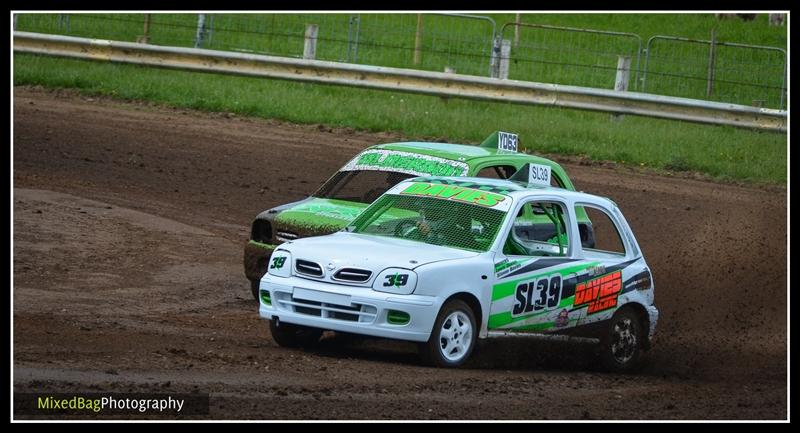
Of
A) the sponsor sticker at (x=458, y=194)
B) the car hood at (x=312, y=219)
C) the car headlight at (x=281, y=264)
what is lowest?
the car headlight at (x=281, y=264)

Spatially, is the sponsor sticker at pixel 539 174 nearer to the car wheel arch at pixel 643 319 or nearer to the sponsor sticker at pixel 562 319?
the car wheel arch at pixel 643 319

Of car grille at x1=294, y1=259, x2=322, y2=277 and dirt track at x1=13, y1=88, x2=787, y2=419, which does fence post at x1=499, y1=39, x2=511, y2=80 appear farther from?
car grille at x1=294, y1=259, x2=322, y2=277

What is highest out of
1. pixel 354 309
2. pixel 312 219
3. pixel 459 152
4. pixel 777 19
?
pixel 777 19

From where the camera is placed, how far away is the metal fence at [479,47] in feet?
68.9

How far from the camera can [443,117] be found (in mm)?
21078

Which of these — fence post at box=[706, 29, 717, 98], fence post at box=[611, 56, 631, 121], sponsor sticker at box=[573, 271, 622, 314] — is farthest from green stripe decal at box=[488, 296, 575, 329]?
fence post at box=[706, 29, 717, 98]

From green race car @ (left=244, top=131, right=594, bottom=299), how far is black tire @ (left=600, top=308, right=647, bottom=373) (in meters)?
0.88

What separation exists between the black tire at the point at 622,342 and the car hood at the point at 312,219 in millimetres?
2356

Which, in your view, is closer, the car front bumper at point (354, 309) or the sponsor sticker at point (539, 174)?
the car front bumper at point (354, 309)

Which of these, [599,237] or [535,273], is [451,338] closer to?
[535,273]

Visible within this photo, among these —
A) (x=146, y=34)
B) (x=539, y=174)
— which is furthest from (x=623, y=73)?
(x=539, y=174)

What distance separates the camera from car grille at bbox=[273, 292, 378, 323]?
9.01m

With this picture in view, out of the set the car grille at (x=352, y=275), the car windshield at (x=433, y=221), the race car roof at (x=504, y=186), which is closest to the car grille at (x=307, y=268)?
the car grille at (x=352, y=275)

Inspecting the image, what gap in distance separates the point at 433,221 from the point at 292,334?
1.36 metres
